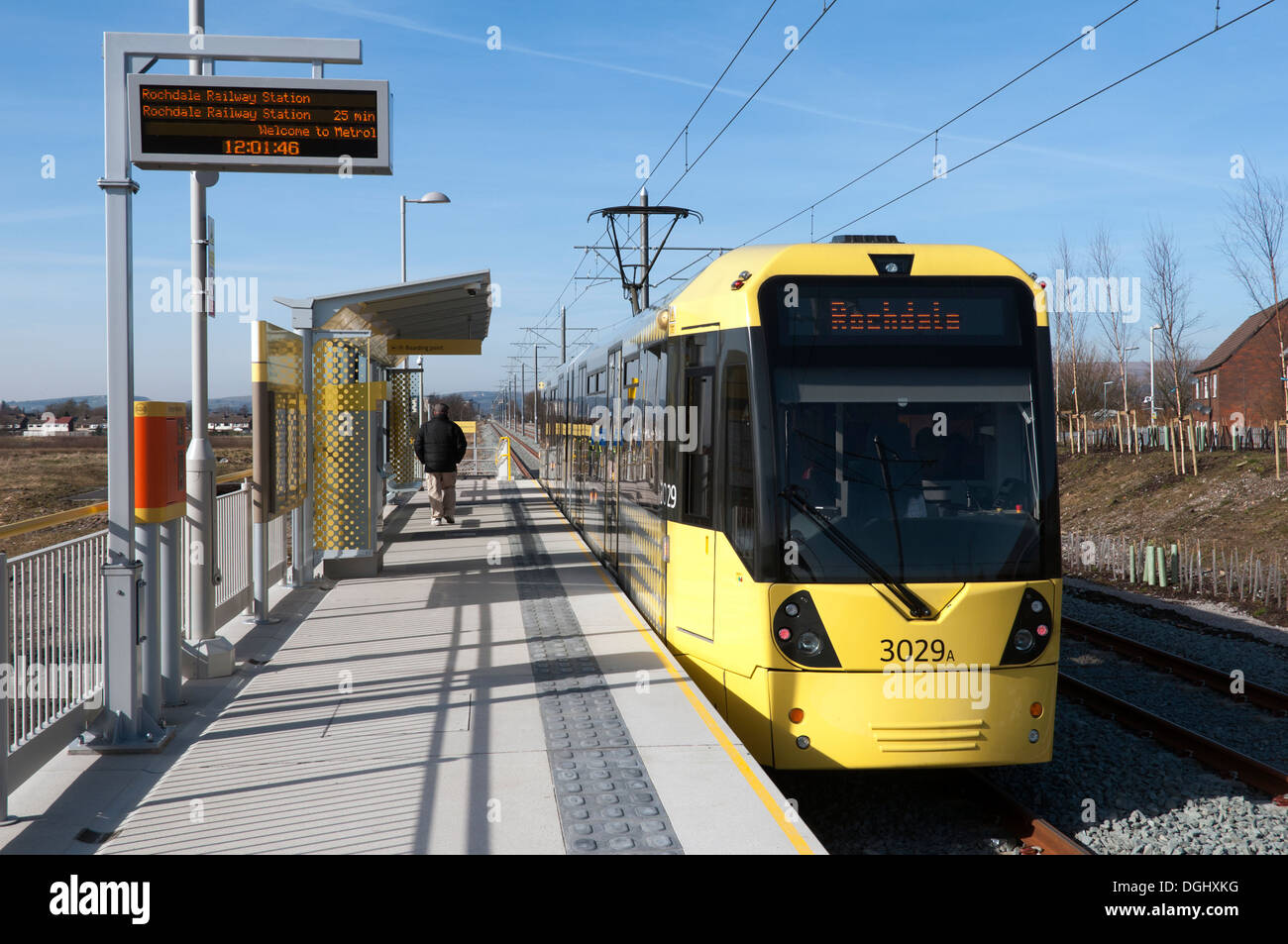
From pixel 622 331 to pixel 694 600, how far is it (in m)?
4.72

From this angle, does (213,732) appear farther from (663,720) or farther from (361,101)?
(361,101)

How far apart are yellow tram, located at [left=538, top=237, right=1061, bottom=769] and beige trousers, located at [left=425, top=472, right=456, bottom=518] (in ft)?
38.6

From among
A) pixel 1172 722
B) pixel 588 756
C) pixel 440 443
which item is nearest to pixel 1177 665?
pixel 1172 722

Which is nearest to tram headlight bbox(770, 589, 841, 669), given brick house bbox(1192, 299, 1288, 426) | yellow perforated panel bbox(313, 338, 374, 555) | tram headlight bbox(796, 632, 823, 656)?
tram headlight bbox(796, 632, 823, 656)

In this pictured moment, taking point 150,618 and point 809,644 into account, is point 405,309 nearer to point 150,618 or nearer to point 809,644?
point 150,618

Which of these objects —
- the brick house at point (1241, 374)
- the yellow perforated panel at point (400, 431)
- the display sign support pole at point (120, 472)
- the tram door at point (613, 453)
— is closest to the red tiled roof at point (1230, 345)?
the brick house at point (1241, 374)

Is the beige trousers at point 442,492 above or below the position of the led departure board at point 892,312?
below

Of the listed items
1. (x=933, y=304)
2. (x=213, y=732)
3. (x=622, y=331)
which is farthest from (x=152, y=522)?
(x=622, y=331)

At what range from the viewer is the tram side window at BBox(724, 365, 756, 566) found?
621 centimetres

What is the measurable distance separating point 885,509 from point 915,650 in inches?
30.1

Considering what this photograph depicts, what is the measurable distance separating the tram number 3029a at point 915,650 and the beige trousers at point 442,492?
41.5 feet

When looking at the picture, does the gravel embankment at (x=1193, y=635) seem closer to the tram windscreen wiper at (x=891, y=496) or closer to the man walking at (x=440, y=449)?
the tram windscreen wiper at (x=891, y=496)

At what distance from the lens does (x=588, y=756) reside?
5.81m

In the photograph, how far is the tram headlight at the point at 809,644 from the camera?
5949mm
